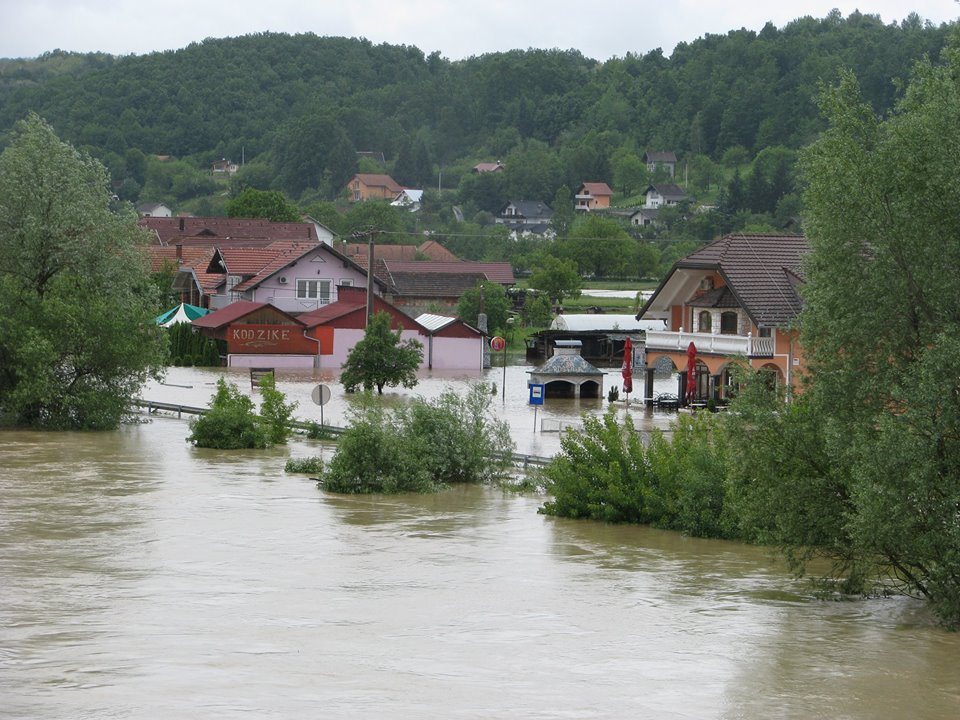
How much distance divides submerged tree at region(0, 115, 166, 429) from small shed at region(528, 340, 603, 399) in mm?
15606

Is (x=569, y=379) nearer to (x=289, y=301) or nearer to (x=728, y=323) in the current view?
(x=728, y=323)

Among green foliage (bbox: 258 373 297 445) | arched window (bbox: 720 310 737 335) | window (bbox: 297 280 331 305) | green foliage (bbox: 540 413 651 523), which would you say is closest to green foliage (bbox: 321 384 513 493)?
green foliage (bbox: 540 413 651 523)

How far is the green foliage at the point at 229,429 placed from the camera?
3938 centimetres

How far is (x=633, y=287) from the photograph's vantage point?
4683 inches

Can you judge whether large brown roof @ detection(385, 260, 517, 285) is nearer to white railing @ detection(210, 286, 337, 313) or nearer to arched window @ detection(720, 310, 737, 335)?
white railing @ detection(210, 286, 337, 313)

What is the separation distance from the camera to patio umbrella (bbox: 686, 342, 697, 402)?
50750 mm

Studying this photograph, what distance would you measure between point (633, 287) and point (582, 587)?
9693 cm

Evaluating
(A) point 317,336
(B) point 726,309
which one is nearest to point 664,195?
(A) point 317,336

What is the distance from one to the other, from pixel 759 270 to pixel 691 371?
4.44 metres

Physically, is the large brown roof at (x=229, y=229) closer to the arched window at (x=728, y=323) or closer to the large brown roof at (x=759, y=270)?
the large brown roof at (x=759, y=270)

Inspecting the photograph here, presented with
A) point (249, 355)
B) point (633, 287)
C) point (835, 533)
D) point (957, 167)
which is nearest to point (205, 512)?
point (835, 533)

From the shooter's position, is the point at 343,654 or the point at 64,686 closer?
the point at 64,686

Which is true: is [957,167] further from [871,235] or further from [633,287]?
[633,287]

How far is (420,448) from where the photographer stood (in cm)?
3328
